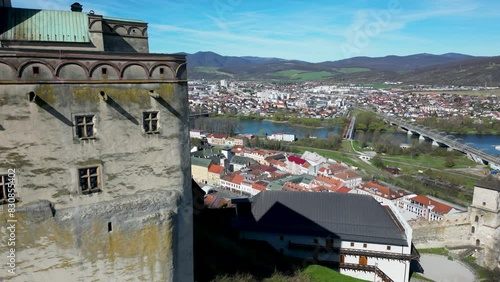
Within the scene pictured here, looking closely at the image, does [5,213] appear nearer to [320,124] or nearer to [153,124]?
[153,124]

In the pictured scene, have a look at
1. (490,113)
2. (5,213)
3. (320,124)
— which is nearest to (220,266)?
(5,213)

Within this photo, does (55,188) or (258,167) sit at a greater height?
(55,188)

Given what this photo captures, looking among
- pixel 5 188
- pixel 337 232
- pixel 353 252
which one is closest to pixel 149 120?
pixel 5 188

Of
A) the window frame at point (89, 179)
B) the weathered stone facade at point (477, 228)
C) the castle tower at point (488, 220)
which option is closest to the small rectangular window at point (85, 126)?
the window frame at point (89, 179)

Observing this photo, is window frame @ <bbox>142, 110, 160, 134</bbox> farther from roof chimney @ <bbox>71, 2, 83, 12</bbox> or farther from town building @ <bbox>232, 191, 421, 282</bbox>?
town building @ <bbox>232, 191, 421, 282</bbox>

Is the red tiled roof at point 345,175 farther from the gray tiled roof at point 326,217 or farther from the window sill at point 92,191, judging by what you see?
the window sill at point 92,191

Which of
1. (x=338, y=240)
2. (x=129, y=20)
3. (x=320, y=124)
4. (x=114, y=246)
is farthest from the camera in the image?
(x=320, y=124)

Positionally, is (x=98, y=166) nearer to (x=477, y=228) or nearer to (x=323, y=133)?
(x=477, y=228)

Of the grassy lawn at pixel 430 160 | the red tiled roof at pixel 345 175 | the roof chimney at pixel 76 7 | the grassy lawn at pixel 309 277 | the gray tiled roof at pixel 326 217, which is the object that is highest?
the roof chimney at pixel 76 7
